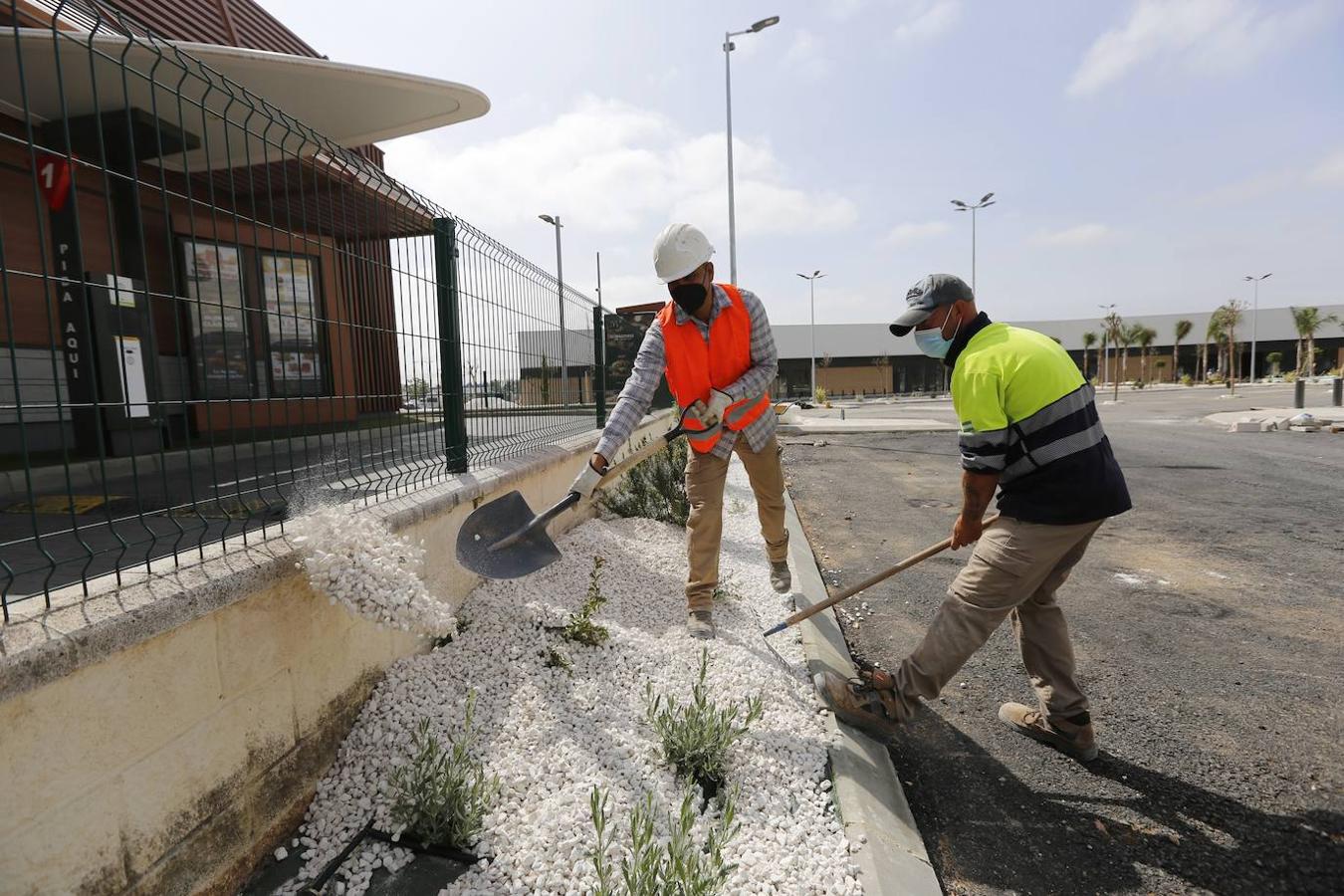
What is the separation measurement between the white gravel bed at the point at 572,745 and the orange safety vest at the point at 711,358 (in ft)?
3.75

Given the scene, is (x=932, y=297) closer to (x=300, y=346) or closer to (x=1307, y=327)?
(x=300, y=346)

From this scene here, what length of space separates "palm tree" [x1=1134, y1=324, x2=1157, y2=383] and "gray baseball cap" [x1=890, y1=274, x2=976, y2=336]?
6023cm

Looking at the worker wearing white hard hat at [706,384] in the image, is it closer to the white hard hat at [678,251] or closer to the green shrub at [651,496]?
the white hard hat at [678,251]

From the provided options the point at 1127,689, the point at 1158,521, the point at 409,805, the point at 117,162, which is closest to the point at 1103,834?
the point at 1127,689

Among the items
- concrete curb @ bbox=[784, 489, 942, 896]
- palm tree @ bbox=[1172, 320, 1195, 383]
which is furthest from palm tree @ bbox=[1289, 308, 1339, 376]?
concrete curb @ bbox=[784, 489, 942, 896]

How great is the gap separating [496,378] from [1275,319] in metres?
68.2

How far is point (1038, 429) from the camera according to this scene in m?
2.64

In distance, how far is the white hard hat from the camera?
3.59 m

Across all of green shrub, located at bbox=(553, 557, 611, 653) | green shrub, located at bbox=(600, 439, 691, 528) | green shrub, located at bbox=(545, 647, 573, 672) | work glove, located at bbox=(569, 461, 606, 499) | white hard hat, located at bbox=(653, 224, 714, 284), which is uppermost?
white hard hat, located at bbox=(653, 224, 714, 284)

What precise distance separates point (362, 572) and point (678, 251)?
2111 millimetres

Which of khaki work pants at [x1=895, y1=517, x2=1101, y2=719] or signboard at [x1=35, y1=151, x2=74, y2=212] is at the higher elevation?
signboard at [x1=35, y1=151, x2=74, y2=212]

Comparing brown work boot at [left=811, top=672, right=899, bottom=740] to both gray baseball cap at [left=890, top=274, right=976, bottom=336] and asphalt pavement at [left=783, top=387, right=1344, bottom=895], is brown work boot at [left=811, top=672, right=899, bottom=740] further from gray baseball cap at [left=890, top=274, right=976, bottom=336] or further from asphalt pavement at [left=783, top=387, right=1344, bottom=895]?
gray baseball cap at [left=890, top=274, right=976, bottom=336]

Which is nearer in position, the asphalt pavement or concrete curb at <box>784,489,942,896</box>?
concrete curb at <box>784,489,942,896</box>

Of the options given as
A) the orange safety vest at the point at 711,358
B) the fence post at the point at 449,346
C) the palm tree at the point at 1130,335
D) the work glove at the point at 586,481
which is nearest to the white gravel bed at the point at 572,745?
the work glove at the point at 586,481
